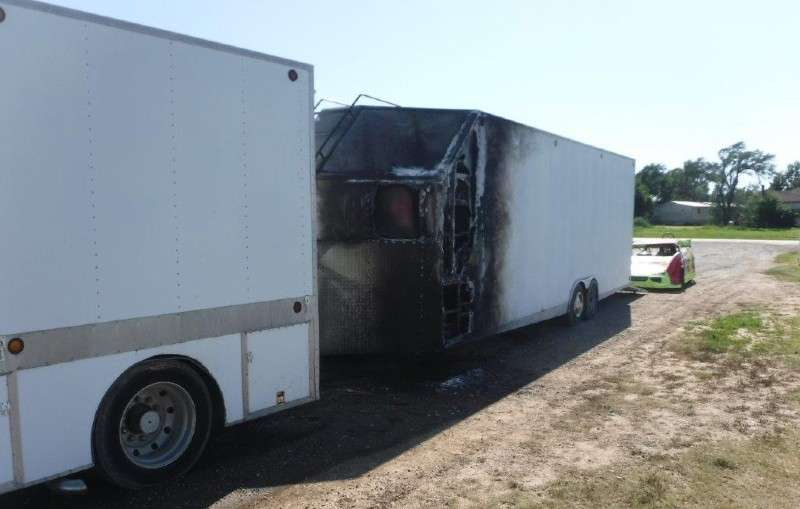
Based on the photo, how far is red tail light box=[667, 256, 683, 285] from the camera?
54.4ft

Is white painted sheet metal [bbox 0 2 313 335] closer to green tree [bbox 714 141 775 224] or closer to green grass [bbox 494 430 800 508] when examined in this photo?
green grass [bbox 494 430 800 508]

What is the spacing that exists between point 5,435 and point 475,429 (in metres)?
3.97

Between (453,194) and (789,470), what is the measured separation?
14.1 ft

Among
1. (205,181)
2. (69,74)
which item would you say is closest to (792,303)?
(205,181)

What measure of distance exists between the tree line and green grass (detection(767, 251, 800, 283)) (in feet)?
159

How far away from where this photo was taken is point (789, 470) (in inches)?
202

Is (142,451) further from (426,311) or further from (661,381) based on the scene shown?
(661,381)

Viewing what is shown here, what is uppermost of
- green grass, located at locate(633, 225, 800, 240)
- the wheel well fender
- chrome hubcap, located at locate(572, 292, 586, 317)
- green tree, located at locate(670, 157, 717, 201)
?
green tree, located at locate(670, 157, 717, 201)

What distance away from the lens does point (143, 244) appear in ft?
15.2

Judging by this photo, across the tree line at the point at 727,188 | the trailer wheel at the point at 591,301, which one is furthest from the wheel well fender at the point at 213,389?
the tree line at the point at 727,188

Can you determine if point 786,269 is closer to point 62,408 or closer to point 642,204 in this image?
point 62,408

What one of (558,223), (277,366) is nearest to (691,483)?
(277,366)

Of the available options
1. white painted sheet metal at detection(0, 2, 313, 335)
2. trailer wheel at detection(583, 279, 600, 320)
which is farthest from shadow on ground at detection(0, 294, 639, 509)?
trailer wheel at detection(583, 279, 600, 320)

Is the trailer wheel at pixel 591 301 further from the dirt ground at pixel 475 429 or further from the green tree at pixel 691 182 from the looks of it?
the green tree at pixel 691 182
